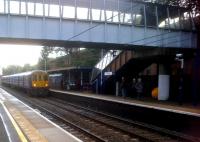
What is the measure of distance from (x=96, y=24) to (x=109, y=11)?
6.91 ft

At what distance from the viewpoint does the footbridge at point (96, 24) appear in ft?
98.5

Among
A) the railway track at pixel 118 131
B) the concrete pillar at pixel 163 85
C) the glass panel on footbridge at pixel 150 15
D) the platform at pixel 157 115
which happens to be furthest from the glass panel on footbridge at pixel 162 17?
the railway track at pixel 118 131

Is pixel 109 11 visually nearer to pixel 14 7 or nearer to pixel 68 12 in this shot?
pixel 68 12

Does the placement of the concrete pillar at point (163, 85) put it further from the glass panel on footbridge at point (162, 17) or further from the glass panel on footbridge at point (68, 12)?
the glass panel on footbridge at point (68, 12)

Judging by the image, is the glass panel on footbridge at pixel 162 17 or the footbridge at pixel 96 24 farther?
the glass panel on footbridge at pixel 162 17

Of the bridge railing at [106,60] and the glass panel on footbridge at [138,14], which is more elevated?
the glass panel on footbridge at [138,14]

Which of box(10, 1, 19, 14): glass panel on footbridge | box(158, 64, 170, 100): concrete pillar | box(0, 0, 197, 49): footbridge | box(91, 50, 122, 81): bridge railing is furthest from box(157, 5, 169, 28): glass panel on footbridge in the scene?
box(10, 1, 19, 14): glass panel on footbridge

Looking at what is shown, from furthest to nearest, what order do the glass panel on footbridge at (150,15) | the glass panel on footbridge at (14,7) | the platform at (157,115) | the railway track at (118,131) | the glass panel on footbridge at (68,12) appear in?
the glass panel on footbridge at (150,15), the glass panel on footbridge at (68,12), the glass panel on footbridge at (14,7), the platform at (157,115), the railway track at (118,131)

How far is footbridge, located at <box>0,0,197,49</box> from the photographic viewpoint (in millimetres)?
30016

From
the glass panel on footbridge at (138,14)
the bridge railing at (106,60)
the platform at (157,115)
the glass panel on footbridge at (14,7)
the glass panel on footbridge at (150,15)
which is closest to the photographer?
the platform at (157,115)

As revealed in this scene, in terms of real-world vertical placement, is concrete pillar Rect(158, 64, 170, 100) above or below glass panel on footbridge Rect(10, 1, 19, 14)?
below

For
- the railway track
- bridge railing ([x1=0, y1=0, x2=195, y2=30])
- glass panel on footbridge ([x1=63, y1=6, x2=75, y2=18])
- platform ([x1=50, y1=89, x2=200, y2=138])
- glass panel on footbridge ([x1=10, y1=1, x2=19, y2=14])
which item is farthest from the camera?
glass panel on footbridge ([x1=63, y1=6, x2=75, y2=18])

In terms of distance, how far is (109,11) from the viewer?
112ft

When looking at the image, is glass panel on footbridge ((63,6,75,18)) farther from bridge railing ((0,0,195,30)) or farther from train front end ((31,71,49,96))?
train front end ((31,71,49,96))
